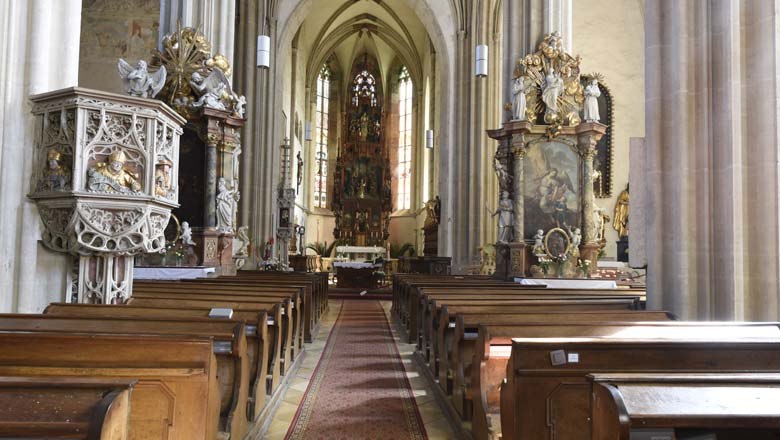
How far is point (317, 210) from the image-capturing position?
30.4 m

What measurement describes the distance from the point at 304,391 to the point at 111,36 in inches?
446

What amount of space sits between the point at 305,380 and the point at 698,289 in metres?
3.63

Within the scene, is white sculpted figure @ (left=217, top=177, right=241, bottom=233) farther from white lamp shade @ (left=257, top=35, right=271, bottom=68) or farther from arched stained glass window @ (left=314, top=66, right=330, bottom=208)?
arched stained glass window @ (left=314, top=66, right=330, bottom=208)

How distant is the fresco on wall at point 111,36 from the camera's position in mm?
12812

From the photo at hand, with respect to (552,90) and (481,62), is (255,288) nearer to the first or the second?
(552,90)

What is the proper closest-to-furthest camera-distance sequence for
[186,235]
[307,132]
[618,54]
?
1. [186,235]
2. [618,54]
3. [307,132]

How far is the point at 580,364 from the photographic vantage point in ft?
9.06

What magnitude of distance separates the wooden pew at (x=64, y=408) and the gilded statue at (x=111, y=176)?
2.81m

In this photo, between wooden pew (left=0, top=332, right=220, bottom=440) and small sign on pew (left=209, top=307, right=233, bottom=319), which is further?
small sign on pew (left=209, top=307, right=233, bottom=319)

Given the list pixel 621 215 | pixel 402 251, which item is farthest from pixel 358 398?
pixel 402 251

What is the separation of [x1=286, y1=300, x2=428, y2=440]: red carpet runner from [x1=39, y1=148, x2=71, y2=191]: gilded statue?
2.49 m

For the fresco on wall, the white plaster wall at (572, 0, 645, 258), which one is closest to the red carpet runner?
the fresco on wall

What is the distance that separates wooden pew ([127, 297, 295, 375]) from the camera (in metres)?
4.39

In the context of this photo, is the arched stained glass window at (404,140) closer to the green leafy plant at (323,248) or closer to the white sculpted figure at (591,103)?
the green leafy plant at (323,248)
